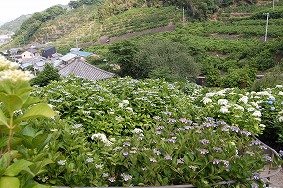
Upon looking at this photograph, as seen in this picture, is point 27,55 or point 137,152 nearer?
point 137,152

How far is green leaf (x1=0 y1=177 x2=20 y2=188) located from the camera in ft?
3.42

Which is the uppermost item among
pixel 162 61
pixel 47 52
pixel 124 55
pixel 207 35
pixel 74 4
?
pixel 74 4

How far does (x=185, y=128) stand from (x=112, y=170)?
2.31 feet

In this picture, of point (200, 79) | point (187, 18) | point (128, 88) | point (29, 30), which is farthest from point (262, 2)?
point (29, 30)

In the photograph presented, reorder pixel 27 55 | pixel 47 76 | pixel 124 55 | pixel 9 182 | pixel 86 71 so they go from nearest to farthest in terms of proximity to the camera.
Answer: pixel 9 182
pixel 47 76
pixel 86 71
pixel 124 55
pixel 27 55

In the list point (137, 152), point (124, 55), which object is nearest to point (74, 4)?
point (124, 55)

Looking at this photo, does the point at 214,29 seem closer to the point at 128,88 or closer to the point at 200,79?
the point at 200,79

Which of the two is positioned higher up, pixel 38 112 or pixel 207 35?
pixel 38 112

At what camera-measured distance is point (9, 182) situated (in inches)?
41.3

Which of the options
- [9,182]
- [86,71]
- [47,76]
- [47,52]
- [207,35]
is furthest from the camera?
[47,52]

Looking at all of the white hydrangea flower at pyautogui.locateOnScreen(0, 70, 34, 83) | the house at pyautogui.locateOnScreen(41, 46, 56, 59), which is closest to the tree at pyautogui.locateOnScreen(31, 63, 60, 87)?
the white hydrangea flower at pyautogui.locateOnScreen(0, 70, 34, 83)

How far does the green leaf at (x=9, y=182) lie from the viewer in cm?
104

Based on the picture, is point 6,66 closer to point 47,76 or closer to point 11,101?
point 11,101

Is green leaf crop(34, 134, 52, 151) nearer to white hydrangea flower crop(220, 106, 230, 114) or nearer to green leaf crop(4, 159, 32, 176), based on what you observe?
green leaf crop(4, 159, 32, 176)
